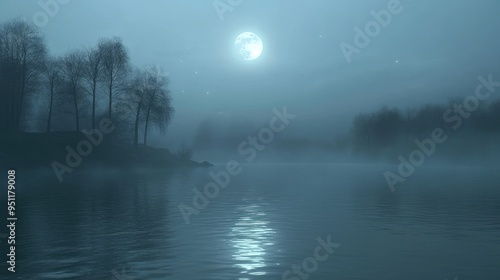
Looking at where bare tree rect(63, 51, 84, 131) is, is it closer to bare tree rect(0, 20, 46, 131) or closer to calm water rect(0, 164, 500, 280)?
bare tree rect(0, 20, 46, 131)

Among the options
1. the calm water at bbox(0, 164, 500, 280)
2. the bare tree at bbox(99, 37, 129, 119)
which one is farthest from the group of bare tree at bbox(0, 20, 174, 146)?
the calm water at bbox(0, 164, 500, 280)

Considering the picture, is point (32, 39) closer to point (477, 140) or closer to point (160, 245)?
point (160, 245)

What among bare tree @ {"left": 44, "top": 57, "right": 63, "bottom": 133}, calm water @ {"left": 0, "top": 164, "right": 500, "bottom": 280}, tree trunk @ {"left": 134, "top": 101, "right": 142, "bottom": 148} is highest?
bare tree @ {"left": 44, "top": 57, "right": 63, "bottom": 133}

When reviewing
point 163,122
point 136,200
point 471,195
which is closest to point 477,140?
point 163,122

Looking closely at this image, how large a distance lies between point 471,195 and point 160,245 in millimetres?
25819

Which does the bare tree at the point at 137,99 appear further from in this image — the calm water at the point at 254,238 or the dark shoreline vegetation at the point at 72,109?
the calm water at the point at 254,238

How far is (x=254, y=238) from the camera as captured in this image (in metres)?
18.7

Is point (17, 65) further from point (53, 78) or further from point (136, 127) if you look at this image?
point (136, 127)

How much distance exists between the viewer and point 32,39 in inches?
2645

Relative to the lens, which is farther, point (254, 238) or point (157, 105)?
point (157, 105)

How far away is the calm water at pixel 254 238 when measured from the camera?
13688 millimetres

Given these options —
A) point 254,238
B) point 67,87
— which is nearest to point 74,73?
point 67,87

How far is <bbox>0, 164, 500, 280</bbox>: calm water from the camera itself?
13688 mm

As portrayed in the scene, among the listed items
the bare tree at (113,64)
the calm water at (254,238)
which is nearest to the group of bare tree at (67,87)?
the bare tree at (113,64)
